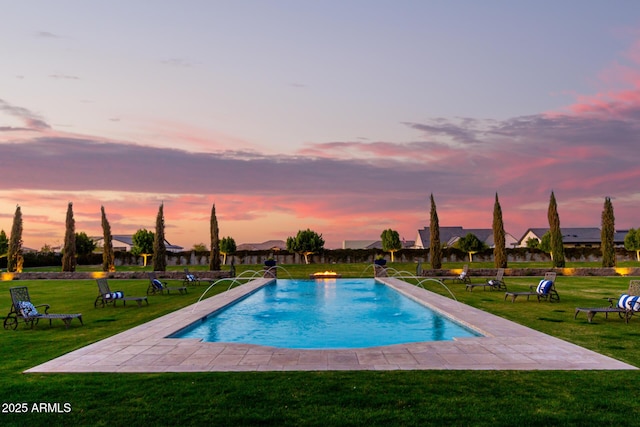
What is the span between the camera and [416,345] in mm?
9148

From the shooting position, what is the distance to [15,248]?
116 feet

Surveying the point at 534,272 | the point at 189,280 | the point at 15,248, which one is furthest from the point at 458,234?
the point at 15,248

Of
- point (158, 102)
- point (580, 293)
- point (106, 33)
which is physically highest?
point (106, 33)

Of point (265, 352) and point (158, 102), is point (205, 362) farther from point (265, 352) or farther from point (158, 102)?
point (158, 102)

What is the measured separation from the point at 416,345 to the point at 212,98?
60.3 ft

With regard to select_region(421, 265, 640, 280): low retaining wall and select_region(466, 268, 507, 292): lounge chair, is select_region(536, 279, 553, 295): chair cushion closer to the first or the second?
select_region(466, 268, 507, 292): lounge chair

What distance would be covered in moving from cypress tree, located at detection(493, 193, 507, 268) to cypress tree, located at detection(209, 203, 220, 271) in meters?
21.4

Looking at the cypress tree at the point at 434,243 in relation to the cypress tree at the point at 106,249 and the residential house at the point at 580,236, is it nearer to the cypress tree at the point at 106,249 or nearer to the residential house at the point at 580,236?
the cypress tree at the point at 106,249

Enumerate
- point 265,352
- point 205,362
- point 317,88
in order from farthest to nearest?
point 317,88, point 265,352, point 205,362

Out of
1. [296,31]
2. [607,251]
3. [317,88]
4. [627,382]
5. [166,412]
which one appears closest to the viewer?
[166,412]

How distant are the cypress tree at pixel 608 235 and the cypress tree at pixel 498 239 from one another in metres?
7.32

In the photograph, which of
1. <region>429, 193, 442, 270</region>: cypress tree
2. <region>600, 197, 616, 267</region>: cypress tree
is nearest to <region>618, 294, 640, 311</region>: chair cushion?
<region>429, 193, 442, 270</region>: cypress tree

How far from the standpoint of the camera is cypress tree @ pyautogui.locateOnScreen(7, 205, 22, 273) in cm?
3519

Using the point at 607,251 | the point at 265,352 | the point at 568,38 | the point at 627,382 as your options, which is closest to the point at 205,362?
the point at 265,352
